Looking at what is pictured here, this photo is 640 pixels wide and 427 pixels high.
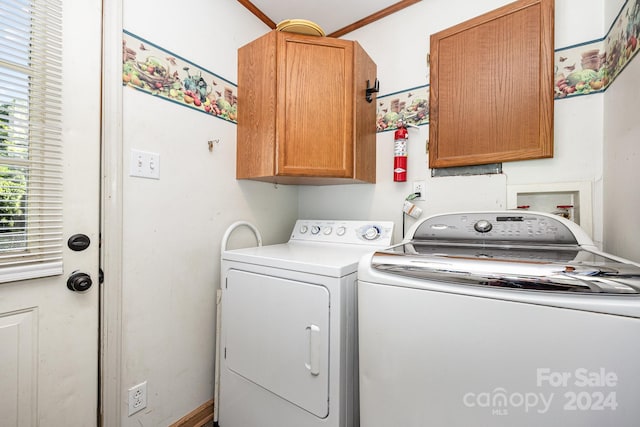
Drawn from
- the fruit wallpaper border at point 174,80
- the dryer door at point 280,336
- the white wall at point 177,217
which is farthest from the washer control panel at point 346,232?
the fruit wallpaper border at point 174,80

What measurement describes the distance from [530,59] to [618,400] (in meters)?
1.53

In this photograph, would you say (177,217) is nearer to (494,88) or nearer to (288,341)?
(288,341)

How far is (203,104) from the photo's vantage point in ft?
5.06

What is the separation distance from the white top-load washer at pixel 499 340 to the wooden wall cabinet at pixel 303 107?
0.83 meters

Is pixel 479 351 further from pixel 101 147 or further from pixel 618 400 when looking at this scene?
pixel 101 147

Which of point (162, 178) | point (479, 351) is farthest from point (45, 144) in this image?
point (479, 351)

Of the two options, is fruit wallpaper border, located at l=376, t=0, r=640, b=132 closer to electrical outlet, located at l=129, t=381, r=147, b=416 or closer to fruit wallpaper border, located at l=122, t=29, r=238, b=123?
fruit wallpaper border, located at l=122, t=29, r=238, b=123

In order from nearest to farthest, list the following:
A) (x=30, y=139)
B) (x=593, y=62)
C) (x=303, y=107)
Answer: (x=30, y=139) → (x=593, y=62) → (x=303, y=107)

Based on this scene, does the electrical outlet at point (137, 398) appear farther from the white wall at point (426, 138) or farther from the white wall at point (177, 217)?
the white wall at point (426, 138)

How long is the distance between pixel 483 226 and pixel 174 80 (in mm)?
1707

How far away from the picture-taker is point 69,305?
1.09 metres

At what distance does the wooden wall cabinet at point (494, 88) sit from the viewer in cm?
138

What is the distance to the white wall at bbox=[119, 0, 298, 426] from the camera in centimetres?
126

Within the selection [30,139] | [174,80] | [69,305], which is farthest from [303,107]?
[69,305]
